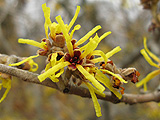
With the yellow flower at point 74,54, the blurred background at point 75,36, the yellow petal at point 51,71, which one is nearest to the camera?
the yellow petal at point 51,71

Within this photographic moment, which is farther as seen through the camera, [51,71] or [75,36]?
[75,36]

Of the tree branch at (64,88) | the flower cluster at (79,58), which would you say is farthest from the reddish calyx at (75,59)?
the tree branch at (64,88)

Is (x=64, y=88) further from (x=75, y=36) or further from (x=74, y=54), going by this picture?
(x=75, y=36)

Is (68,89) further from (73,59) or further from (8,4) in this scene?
(8,4)

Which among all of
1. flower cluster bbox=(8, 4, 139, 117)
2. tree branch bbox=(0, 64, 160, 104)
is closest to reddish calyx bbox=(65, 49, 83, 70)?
flower cluster bbox=(8, 4, 139, 117)

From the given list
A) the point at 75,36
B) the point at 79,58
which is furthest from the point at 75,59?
the point at 75,36

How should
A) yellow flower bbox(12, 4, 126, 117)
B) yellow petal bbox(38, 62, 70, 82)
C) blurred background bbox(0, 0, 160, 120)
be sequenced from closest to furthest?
yellow petal bbox(38, 62, 70, 82) < yellow flower bbox(12, 4, 126, 117) < blurred background bbox(0, 0, 160, 120)

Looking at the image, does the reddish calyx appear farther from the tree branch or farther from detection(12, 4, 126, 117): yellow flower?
the tree branch

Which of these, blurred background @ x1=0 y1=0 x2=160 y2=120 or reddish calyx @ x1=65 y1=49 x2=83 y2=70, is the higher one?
reddish calyx @ x1=65 y1=49 x2=83 y2=70

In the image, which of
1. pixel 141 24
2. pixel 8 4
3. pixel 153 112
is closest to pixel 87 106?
pixel 153 112

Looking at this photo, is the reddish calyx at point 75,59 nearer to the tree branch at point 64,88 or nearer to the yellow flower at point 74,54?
the yellow flower at point 74,54

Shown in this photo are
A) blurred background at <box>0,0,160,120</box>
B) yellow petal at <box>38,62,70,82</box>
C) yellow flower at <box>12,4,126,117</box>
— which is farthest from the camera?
blurred background at <box>0,0,160,120</box>
